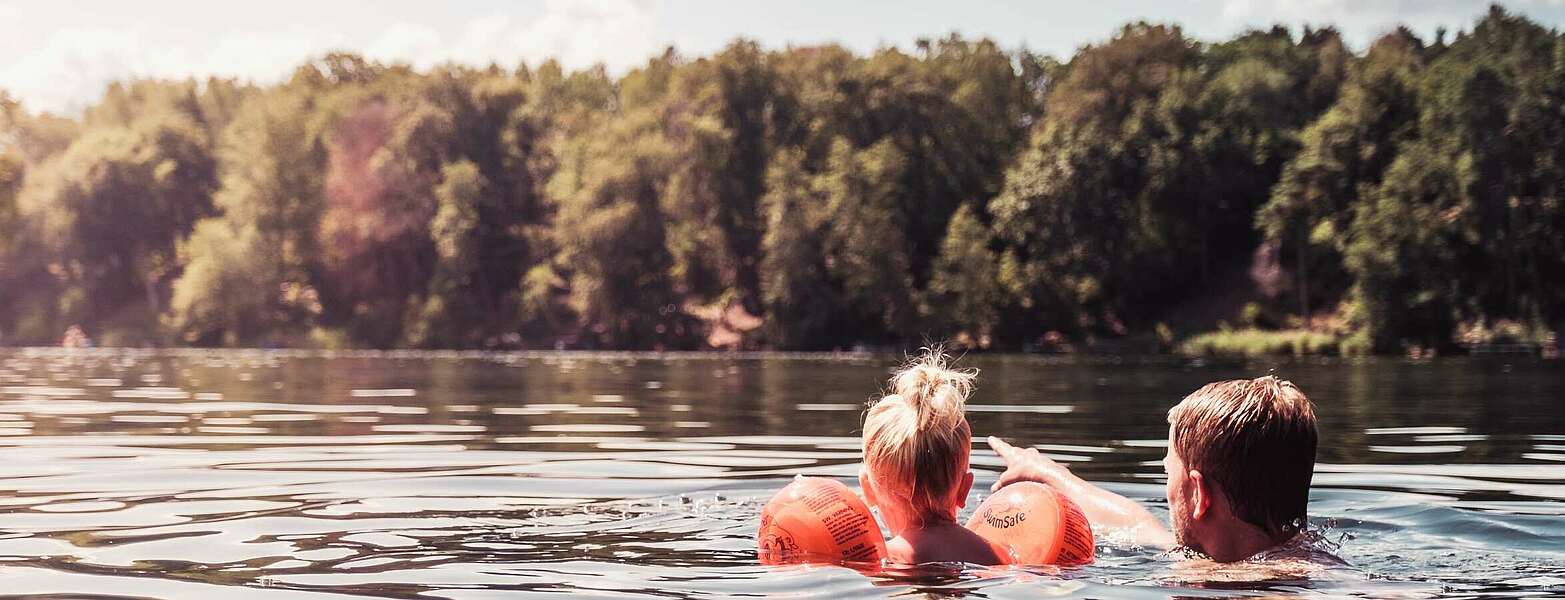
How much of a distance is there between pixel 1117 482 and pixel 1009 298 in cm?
5908

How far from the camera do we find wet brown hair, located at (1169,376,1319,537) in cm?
627

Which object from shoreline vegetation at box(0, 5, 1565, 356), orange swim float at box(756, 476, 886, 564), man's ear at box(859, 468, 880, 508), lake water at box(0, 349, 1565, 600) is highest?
shoreline vegetation at box(0, 5, 1565, 356)

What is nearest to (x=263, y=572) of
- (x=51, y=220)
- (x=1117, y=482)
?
(x=1117, y=482)

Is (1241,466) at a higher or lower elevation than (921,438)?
lower

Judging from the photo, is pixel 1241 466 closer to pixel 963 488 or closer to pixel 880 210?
pixel 963 488

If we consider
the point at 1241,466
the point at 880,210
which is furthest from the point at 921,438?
the point at 880,210

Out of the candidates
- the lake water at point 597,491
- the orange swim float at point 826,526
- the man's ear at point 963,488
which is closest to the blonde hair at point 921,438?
the man's ear at point 963,488

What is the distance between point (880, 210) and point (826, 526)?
69.8 metres

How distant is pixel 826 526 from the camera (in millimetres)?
7438

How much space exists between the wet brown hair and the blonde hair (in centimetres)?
94

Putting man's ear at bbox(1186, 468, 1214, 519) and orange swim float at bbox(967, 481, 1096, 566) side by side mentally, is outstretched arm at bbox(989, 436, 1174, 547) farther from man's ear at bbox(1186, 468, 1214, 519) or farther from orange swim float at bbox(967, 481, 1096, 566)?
man's ear at bbox(1186, 468, 1214, 519)

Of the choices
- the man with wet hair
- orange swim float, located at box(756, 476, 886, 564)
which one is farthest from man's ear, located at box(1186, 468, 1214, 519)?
orange swim float, located at box(756, 476, 886, 564)

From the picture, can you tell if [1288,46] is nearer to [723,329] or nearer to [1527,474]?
[723,329]

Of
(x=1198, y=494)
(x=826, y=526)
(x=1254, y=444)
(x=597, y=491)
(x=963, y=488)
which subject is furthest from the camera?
(x=597, y=491)
